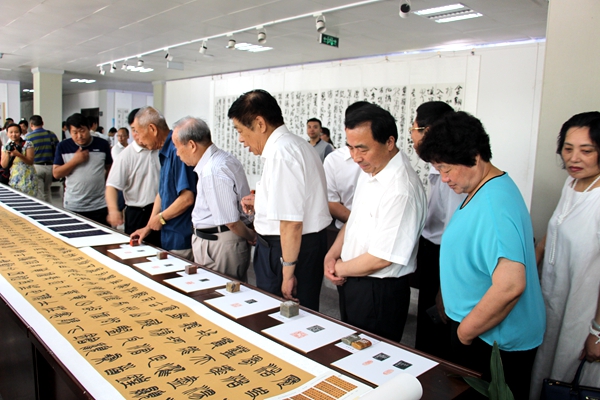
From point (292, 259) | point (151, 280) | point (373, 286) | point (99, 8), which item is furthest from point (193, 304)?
point (99, 8)

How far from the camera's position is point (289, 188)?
1856mm

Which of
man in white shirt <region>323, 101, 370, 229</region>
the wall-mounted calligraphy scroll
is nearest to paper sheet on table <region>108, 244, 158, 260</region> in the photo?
man in white shirt <region>323, 101, 370, 229</region>

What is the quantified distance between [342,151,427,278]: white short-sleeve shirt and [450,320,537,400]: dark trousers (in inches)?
12.5

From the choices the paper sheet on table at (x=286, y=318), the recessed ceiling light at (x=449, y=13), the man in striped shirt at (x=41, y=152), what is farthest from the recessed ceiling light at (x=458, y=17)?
the man in striped shirt at (x=41, y=152)

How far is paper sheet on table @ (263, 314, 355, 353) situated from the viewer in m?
1.24

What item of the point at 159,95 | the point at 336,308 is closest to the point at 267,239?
the point at 336,308

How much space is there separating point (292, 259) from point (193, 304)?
0.51 m

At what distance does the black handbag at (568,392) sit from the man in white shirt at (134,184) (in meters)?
2.39

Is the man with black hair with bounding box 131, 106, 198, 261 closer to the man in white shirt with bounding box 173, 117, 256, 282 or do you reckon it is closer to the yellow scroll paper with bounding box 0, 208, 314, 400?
the man in white shirt with bounding box 173, 117, 256, 282

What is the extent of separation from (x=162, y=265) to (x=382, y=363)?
1.21 metres

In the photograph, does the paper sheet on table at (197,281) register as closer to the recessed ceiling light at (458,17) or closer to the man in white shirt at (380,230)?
the man in white shirt at (380,230)

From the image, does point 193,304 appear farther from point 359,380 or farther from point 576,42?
point 576,42

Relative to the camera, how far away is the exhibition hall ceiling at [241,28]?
4.81 metres

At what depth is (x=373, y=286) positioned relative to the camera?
1704 millimetres
